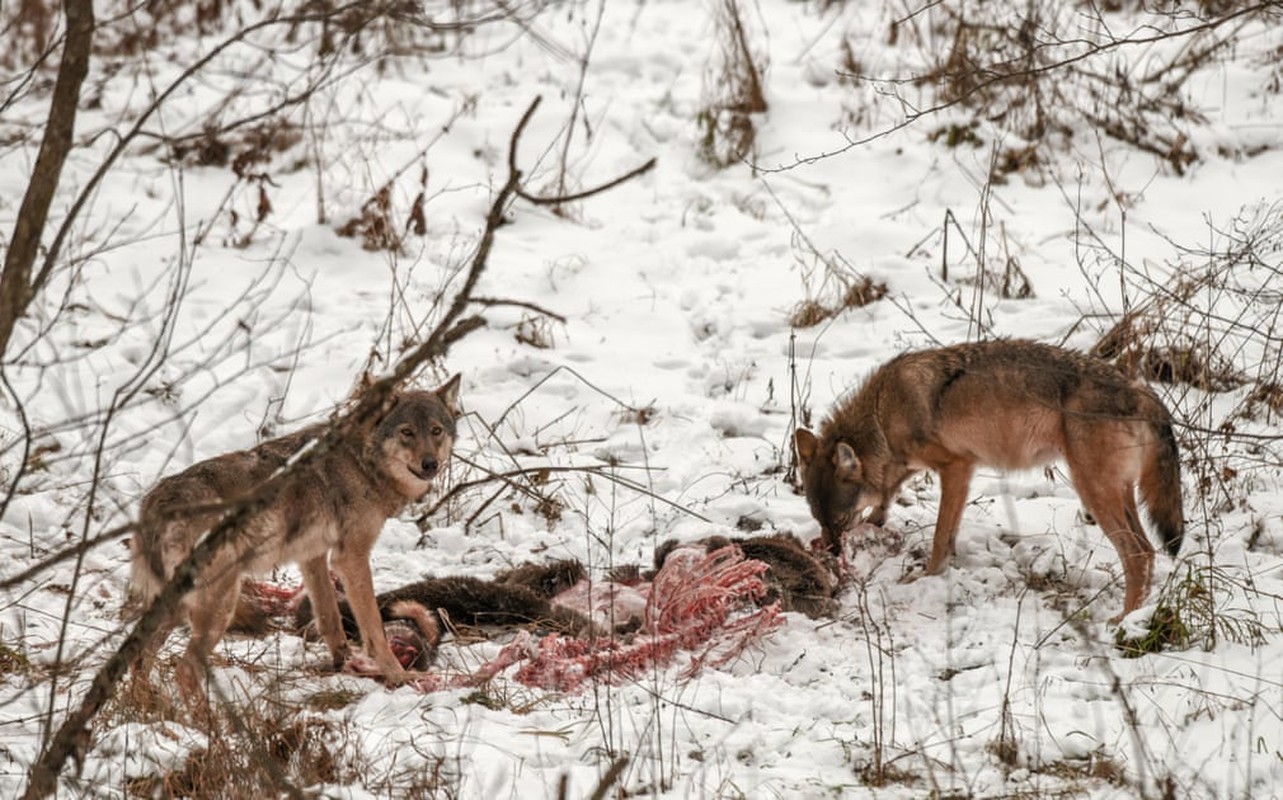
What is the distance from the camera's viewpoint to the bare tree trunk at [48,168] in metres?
3.60

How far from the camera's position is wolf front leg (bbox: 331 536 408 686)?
608 cm

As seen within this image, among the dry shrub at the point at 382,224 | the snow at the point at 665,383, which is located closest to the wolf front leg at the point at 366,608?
the snow at the point at 665,383

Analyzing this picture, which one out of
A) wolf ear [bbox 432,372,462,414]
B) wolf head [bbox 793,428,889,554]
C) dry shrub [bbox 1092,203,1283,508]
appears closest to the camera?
wolf ear [bbox 432,372,462,414]

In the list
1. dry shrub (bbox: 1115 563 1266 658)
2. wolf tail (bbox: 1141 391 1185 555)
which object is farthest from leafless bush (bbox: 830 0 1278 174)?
dry shrub (bbox: 1115 563 1266 658)

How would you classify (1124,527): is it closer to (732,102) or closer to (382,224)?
(382,224)

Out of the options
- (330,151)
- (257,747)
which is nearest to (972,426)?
(257,747)

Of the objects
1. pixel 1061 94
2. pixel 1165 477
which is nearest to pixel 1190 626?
pixel 1165 477

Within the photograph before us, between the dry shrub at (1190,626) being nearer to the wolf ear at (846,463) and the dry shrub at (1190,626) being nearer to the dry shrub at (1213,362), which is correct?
the dry shrub at (1213,362)

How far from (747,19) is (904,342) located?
619cm

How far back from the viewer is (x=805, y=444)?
750 cm

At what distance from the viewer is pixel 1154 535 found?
6.52 metres

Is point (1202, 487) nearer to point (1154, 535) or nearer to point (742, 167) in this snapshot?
point (1154, 535)

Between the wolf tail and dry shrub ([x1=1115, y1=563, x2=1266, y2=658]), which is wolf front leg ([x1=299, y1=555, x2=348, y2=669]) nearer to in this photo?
dry shrub ([x1=1115, y1=563, x2=1266, y2=658])

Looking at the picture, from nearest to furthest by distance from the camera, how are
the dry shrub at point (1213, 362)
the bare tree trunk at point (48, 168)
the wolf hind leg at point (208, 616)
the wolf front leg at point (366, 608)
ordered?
the bare tree trunk at point (48, 168) → the wolf hind leg at point (208, 616) → the wolf front leg at point (366, 608) → the dry shrub at point (1213, 362)
